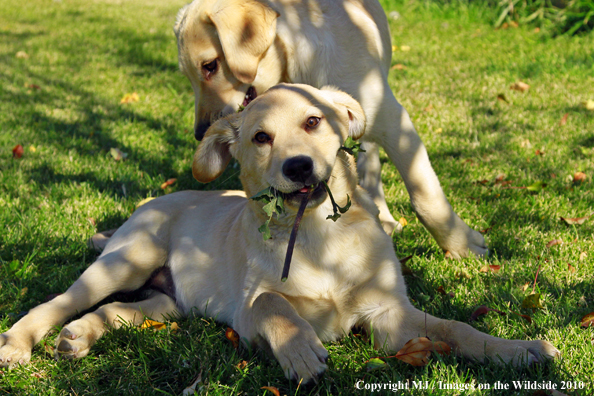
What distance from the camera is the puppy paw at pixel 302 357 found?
2.24 metres

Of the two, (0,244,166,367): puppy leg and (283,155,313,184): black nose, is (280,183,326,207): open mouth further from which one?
(0,244,166,367): puppy leg

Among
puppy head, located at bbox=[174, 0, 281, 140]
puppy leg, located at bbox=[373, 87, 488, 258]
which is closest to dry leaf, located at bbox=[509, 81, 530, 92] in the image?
puppy leg, located at bbox=[373, 87, 488, 258]

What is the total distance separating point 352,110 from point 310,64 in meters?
0.72

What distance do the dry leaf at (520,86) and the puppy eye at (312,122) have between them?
4.95 m

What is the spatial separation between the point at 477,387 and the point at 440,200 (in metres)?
1.59

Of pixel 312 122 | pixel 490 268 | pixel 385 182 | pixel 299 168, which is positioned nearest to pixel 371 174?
pixel 385 182

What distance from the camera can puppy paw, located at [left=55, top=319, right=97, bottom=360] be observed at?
2.64 meters

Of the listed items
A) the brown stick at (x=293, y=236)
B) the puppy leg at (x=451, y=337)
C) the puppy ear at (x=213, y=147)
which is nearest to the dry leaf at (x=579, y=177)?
the puppy leg at (x=451, y=337)

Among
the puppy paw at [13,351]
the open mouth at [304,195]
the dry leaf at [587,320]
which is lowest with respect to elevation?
the dry leaf at [587,320]

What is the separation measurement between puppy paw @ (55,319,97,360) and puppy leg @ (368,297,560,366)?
1.41 m

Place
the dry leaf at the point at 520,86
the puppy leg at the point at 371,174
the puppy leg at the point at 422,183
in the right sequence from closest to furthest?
the puppy leg at the point at 422,183
the puppy leg at the point at 371,174
the dry leaf at the point at 520,86

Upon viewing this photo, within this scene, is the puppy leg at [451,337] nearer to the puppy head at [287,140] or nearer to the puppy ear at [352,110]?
the puppy head at [287,140]

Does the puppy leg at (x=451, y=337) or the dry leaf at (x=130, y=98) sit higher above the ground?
the puppy leg at (x=451, y=337)

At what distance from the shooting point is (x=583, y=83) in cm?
682
